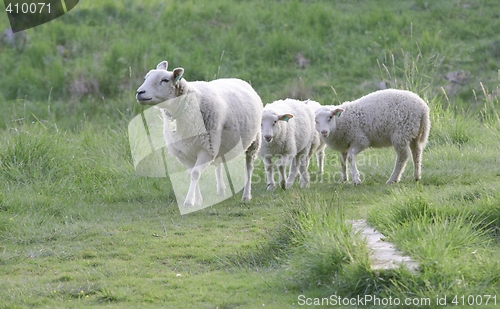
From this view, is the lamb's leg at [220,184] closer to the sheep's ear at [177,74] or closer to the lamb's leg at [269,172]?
the lamb's leg at [269,172]

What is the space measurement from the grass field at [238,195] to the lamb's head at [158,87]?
1.38 m

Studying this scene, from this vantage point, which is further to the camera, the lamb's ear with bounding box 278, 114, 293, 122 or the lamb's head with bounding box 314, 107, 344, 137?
the lamb's head with bounding box 314, 107, 344, 137

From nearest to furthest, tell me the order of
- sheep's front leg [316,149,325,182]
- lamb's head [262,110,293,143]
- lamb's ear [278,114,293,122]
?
lamb's head [262,110,293,143] < lamb's ear [278,114,293,122] < sheep's front leg [316,149,325,182]

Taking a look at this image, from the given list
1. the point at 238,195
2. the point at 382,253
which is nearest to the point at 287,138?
the point at 238,195

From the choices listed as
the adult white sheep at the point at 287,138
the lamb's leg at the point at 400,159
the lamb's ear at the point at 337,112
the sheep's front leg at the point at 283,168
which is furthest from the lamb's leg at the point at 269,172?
the lamb's leg at the point at 400,159

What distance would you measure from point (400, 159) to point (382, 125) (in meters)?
0.50

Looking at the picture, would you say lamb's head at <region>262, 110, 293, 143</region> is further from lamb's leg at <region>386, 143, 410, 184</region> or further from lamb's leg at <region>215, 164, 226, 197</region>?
lamb's leg at <region>386, 143, 410, 184</region>

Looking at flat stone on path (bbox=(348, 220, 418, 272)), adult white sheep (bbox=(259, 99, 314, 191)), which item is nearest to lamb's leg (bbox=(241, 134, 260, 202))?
adult white sheep (bbox=(259, 99, 314, 191))

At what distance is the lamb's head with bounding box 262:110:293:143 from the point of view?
8828 millimetres

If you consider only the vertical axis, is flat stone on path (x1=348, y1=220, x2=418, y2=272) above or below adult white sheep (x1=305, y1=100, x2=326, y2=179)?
above

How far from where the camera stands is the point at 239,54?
18.0m

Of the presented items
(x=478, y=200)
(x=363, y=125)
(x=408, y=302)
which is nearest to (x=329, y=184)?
(x=363, y=125)

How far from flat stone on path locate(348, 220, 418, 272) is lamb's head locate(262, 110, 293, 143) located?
258 centimetres

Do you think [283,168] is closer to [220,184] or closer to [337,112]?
[220,184]
